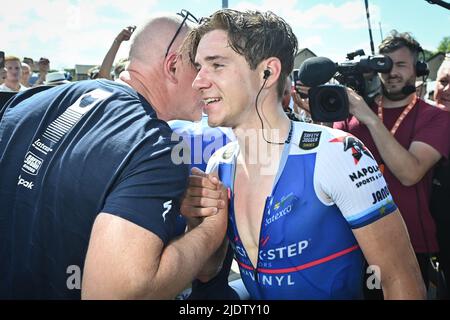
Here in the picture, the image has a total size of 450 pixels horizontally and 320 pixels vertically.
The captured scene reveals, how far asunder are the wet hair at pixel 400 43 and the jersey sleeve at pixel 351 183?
1539 millimetres

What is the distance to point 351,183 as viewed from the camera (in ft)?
5.32

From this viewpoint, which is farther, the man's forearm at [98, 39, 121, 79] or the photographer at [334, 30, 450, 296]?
the man's forearm at [98, 39, 121, 79]

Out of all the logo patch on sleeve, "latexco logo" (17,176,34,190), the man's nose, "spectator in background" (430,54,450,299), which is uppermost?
the man's nose

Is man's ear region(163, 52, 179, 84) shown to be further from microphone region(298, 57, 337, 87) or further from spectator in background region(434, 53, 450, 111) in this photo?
spectator in background region(434, 53, 450, 111)

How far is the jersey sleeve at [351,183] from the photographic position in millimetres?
1606

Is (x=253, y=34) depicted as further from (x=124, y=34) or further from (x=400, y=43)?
(x=124, y=34)

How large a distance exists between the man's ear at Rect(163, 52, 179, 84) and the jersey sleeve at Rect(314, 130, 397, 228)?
2.69 feet

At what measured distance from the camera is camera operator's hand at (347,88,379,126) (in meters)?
2.54

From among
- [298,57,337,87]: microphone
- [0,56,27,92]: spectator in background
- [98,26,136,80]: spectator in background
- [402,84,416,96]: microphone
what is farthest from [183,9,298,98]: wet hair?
[0,56,27,92]: spectator in background

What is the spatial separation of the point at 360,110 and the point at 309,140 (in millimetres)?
967

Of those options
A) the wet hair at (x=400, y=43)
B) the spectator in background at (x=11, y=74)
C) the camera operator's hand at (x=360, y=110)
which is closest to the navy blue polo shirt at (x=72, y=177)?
the camera operator's hand at (x=360, y=110)

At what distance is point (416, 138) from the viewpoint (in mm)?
2629

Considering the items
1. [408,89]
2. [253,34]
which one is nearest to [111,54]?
[253,34]

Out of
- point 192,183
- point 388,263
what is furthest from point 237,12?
point 388,263
